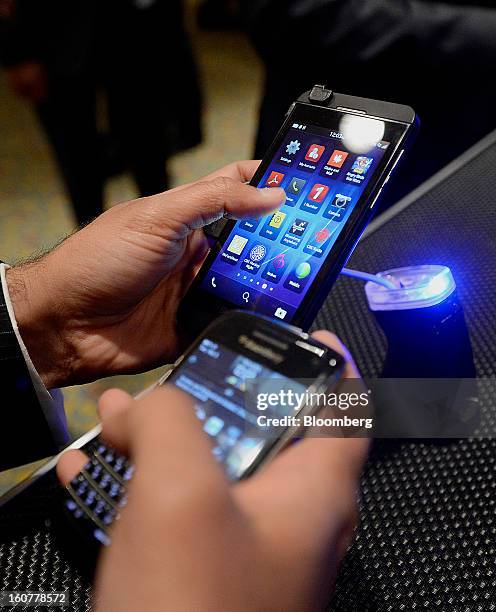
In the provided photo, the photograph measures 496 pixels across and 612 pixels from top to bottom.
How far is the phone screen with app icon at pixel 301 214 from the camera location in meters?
0.56

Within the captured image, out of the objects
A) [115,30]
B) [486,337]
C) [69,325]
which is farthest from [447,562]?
[115,30]

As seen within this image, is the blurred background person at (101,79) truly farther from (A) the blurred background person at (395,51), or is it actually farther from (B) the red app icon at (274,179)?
(B) the red app icon at (274,179)

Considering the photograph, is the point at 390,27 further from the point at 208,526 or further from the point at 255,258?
the point at 208,526

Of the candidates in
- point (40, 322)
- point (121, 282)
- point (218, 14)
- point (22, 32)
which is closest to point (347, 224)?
point (121, 282)

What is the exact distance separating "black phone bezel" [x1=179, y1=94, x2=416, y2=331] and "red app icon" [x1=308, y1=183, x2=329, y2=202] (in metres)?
0.05

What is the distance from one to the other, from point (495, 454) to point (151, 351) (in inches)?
16.1

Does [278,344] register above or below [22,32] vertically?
below

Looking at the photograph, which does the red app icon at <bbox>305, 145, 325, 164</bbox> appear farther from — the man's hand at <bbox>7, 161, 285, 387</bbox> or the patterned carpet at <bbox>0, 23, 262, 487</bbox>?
the patterned carpet at <bbox>0, 23, 262, 487</bbox>

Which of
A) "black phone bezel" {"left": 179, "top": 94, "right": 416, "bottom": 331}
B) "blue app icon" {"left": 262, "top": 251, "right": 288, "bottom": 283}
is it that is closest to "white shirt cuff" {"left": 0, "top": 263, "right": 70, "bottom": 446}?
"black phone bezel" {"left": 179, "top": 94, "right": 416, "bottom": 331}

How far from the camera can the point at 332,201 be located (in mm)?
573

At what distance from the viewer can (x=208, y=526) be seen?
0.87ft

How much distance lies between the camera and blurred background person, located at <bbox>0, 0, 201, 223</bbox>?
1.13 metres

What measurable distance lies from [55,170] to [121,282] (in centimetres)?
153

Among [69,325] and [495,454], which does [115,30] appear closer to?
[69,325]
